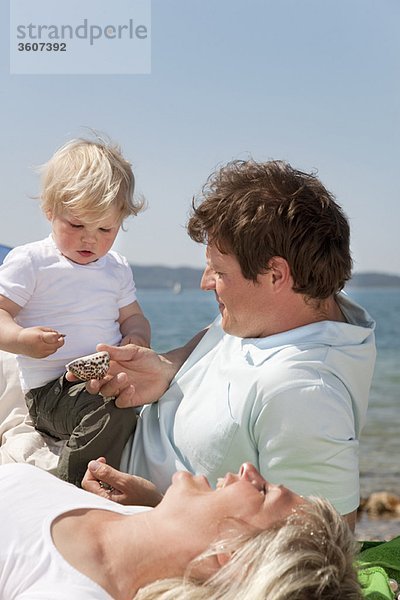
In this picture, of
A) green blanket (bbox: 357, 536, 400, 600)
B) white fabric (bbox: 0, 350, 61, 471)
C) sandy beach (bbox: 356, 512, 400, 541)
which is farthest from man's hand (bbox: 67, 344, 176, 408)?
sandy beach (bbox: 356, 512, 400, 541)

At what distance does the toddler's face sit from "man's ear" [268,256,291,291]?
57 centimetres

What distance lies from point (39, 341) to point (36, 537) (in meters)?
0.88

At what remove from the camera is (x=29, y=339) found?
2.59m

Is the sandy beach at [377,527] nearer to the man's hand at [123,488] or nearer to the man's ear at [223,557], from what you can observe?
the man's hand at [123,488]

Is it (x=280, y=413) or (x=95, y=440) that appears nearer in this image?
(x=280, y=413)

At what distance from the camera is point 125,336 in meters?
2.93

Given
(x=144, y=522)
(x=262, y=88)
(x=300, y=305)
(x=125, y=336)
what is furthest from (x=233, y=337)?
(x=262, y=88)

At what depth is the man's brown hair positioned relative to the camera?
8.10ft

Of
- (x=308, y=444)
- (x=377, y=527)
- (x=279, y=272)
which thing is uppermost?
(x=279, y=272)

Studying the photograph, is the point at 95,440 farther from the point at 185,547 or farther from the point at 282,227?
the point at 185,547

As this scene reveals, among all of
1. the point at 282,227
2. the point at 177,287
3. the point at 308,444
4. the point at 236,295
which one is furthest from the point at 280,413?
the point at 177,287

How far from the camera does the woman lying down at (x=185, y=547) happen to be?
1594 millimetres

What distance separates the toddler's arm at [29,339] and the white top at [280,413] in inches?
13.9

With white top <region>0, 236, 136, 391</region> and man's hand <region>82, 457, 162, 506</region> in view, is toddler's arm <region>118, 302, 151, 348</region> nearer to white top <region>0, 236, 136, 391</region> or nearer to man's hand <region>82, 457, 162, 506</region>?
white top <region>0, 236, 136, 391</region>
